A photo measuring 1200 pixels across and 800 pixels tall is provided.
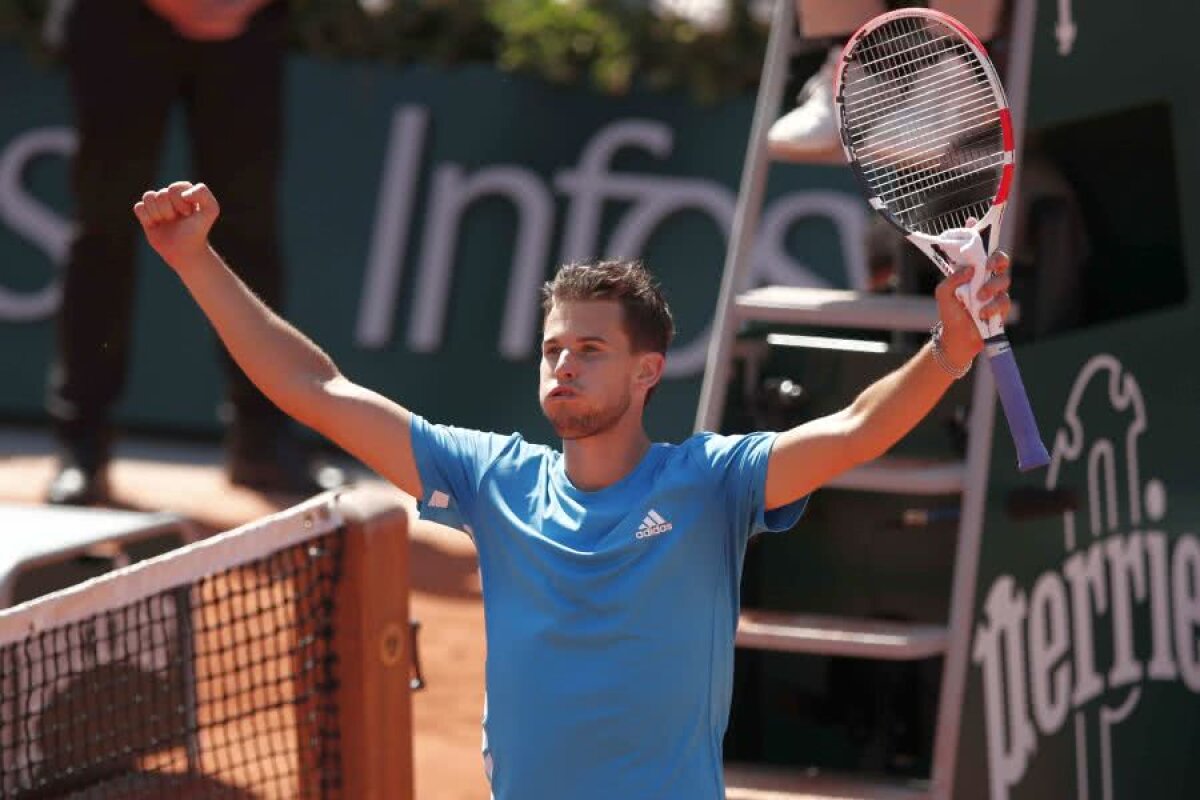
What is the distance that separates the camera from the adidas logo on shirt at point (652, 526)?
355cm

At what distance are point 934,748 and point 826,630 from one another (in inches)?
15.3

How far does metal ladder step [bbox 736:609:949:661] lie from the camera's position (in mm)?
4957

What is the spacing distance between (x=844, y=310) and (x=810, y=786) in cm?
106

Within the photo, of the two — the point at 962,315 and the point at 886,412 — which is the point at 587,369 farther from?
the point at 962,315

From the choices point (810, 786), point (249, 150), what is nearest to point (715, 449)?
point (810, 786)

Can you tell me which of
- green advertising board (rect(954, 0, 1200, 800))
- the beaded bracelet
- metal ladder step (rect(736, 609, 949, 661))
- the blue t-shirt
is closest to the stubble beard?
the blue t-shirt

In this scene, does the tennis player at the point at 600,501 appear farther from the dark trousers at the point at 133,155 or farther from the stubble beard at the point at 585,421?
the dark trousers at the point at 133,155

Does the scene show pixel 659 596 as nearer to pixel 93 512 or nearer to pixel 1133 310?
pixel 1133 310

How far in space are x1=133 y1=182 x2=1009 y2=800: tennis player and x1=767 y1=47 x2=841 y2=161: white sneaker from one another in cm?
154

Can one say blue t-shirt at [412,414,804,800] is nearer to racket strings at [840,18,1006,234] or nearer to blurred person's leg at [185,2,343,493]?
racket strings at [840,18,1006,234]

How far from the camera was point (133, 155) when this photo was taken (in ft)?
31.5

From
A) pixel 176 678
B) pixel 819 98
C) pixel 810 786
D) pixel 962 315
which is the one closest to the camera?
pixel 962 315

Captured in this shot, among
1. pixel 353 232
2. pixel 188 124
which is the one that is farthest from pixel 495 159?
pixel 188 124

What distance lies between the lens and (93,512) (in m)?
6.38
